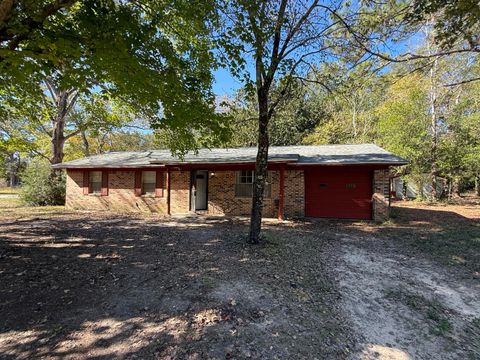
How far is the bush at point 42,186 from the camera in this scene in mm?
15625

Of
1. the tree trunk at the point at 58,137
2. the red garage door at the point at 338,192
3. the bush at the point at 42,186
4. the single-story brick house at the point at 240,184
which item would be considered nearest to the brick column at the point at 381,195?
the single-story brick house at the point at 240,184

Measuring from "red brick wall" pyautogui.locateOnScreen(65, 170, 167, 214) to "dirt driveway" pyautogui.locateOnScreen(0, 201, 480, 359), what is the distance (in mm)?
6152

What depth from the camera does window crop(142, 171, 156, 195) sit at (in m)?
13.4

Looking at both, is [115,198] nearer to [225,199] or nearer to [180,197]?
[180,197]

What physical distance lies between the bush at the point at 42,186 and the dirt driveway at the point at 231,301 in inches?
420

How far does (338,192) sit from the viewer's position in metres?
11.2

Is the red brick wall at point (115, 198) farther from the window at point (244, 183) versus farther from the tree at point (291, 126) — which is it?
the tree at point (291, 126)

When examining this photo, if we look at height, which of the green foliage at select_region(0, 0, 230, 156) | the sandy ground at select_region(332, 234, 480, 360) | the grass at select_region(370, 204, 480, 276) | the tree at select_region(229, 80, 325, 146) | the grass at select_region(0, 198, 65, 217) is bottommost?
the sandy ground at select_region(332, 234, 480, 360)

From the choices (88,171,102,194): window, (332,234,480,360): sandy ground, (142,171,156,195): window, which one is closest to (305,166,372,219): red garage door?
(332,234,480,360): sandy ground

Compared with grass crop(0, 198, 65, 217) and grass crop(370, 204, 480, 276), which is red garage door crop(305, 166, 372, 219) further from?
grass crop(0, 198, 65, 217)

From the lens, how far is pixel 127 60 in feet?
15.0

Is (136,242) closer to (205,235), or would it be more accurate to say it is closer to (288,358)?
(205,235)

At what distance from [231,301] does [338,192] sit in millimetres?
8725

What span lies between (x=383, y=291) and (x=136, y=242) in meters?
6.05
